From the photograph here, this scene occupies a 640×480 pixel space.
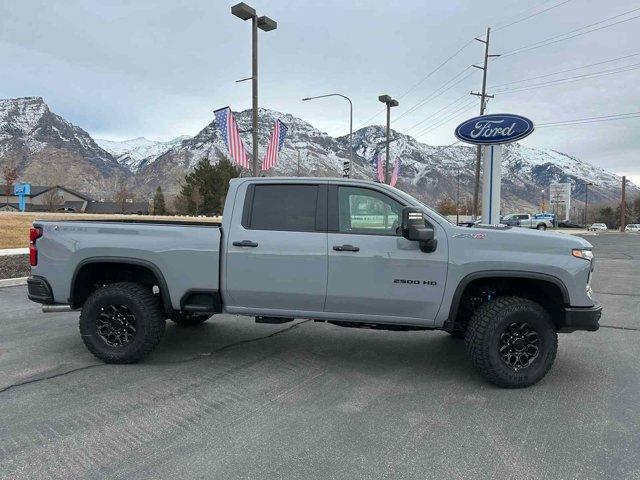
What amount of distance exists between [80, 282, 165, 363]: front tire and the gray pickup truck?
12 mm

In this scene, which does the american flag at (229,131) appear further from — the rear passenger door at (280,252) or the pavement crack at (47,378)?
the pavement crack at (47,378)

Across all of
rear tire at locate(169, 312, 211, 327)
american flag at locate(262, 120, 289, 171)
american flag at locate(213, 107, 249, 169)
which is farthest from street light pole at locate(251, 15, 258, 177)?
rear tire at locate(169, 312, 211, 327)

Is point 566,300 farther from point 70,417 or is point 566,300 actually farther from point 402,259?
point 70,417

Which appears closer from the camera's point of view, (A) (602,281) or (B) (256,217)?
(B) (256,217)

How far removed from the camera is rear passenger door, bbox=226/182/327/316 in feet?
15.6

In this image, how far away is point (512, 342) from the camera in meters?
4.58

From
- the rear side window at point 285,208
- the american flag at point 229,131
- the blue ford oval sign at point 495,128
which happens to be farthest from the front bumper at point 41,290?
the blue ford oval sign at point 495,128

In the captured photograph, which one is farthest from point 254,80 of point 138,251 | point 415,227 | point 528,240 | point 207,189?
point 207,189

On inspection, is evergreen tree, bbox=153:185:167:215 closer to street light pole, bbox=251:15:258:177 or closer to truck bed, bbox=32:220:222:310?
street light pole, bbox=251:15:258:177

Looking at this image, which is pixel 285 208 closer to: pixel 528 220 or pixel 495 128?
pixel 495 128

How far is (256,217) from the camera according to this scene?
5.02 m

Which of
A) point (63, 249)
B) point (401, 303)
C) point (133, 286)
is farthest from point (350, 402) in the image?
point (63, 249)

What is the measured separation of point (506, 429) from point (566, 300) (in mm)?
1452

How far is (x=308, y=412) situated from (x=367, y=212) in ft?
6.49
